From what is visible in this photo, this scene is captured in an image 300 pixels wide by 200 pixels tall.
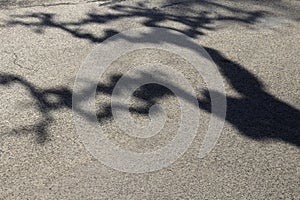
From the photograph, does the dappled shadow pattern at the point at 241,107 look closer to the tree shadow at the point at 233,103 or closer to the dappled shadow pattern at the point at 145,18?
the tree shadow at the point at 233,103

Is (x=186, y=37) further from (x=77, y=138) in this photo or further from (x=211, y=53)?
(x=77, y=138)

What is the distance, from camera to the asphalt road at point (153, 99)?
10.9 ft

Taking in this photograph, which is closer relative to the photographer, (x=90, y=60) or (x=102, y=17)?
(x=90, y=60)

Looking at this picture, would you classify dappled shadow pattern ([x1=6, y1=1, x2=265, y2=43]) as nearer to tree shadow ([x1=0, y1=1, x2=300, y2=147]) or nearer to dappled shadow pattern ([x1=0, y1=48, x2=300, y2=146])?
tree shadow ([x1=0, y1=1, x2=300, y2=147])

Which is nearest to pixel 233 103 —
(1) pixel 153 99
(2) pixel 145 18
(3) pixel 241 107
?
(3) pixel 241 107

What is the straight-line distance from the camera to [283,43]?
17.1 feet

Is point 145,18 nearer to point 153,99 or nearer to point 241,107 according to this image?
point 153,99

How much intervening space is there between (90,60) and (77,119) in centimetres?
95

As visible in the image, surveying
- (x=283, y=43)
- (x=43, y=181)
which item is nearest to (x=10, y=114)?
(x=43, y=181)

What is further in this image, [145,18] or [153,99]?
[145,18]

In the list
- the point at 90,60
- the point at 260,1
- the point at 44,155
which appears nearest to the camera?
the point at 44,155

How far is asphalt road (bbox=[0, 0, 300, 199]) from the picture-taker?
3326 mm

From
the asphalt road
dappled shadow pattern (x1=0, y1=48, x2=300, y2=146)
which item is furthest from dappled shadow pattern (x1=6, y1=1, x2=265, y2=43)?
dappled shadow pattern (x1=0, y1=48, x2=300, y2=146)

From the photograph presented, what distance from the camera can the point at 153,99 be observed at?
13.7ft
